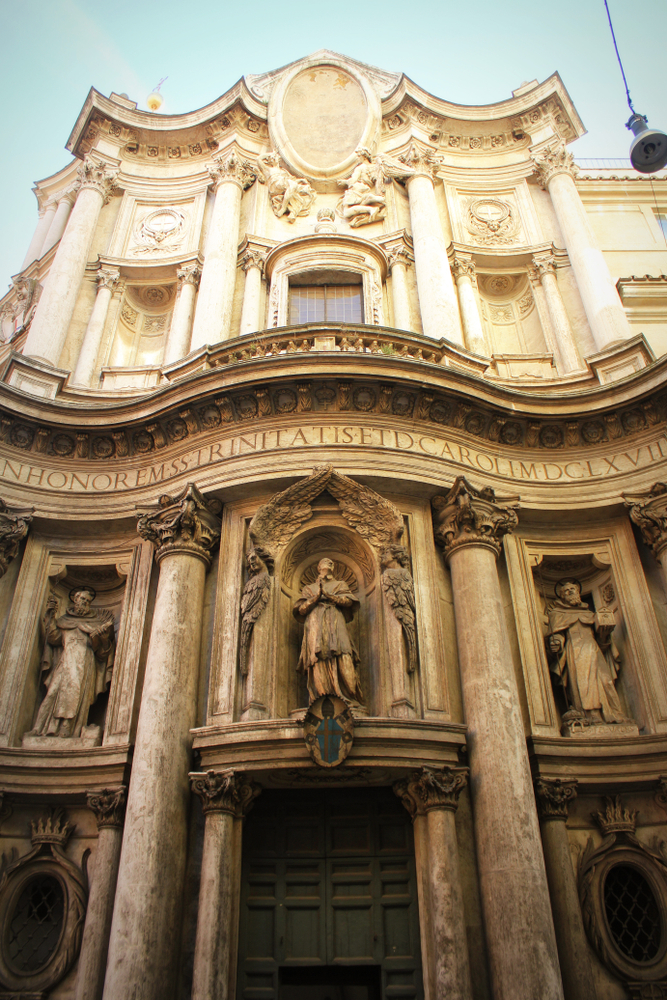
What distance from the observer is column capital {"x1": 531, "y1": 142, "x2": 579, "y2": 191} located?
17891 mm

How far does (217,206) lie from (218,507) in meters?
8.90

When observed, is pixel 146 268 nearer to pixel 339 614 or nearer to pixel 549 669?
pixel 339 614

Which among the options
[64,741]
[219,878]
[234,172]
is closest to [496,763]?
[219,878]

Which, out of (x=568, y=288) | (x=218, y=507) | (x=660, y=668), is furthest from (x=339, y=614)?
(x=568, y=288)

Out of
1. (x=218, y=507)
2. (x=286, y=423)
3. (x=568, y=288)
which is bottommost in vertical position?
(x=218, y=507)

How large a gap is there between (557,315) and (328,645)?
9.49 metres

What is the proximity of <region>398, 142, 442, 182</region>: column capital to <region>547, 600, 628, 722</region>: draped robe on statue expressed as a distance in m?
11.1

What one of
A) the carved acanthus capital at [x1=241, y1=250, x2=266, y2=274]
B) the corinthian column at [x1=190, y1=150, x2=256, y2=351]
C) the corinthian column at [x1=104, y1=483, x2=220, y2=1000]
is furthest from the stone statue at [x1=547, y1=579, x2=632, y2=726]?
the carved acanthus capital at [x1=241, y1=250, x2=266, y2=274]

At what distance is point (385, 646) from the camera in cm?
1015

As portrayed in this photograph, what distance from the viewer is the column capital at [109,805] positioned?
9727mm

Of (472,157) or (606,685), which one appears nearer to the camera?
(606,685)

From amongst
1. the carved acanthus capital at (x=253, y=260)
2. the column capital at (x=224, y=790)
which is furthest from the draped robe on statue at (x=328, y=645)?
the carved acanthus capital at (x=253, y=260)

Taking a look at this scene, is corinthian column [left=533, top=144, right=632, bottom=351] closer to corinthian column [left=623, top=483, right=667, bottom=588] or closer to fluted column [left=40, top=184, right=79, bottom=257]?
corinthian column [left=623, top=483, right=667, bottom=588]

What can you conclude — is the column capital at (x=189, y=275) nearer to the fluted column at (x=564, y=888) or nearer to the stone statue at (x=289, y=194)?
the stone statue at (x=289, y=194)
